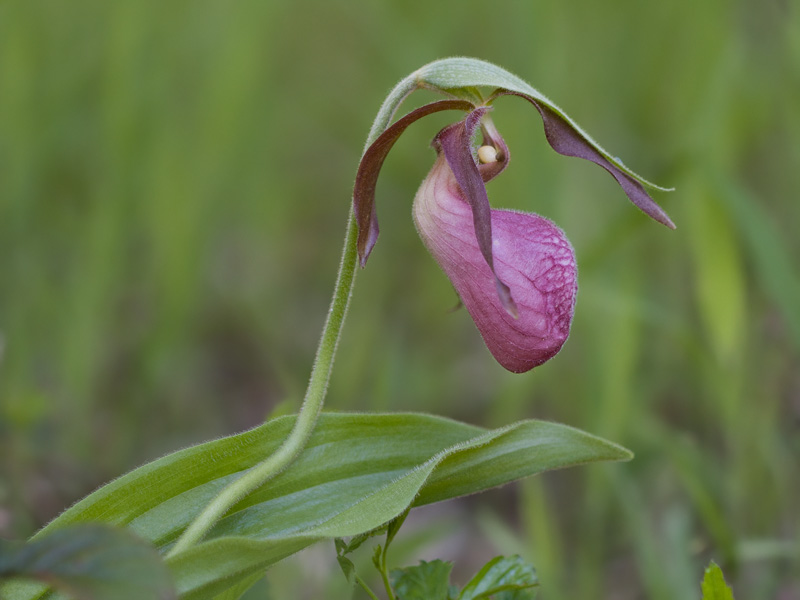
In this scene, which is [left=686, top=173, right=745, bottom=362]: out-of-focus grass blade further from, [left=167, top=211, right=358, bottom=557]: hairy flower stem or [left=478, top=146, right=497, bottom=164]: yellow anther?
[left=167, top=211, right=358, bottom=557]: hairy flower stem

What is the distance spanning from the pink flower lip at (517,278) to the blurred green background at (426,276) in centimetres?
37

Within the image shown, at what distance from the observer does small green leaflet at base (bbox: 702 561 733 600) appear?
87cm

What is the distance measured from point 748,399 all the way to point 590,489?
470 millimetres

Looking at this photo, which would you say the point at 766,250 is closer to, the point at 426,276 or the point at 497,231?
the point at 497,231

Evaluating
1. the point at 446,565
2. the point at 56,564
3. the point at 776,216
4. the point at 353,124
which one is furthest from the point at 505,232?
the point at 353,124

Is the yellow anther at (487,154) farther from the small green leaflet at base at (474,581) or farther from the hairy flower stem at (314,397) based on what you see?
the small green leaflet at base at (474,581)

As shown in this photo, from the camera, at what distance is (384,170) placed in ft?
11.2

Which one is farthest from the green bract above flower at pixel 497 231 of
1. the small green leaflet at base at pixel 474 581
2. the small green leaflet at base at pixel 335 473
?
the small green leaflet at base at pixel 474 581

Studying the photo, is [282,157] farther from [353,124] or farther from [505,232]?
[505,232]

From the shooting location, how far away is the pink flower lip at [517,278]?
1015mm

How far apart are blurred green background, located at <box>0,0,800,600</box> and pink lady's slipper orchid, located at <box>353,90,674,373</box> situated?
0.37 metres

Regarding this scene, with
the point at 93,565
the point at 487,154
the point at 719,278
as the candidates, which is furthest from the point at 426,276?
the point at 93,565

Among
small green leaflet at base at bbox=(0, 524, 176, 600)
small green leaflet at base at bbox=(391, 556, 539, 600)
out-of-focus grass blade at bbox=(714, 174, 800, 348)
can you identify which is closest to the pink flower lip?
small green leaflet at base at bbox=(391, 556, 539, 600)

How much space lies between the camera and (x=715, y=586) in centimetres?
87
